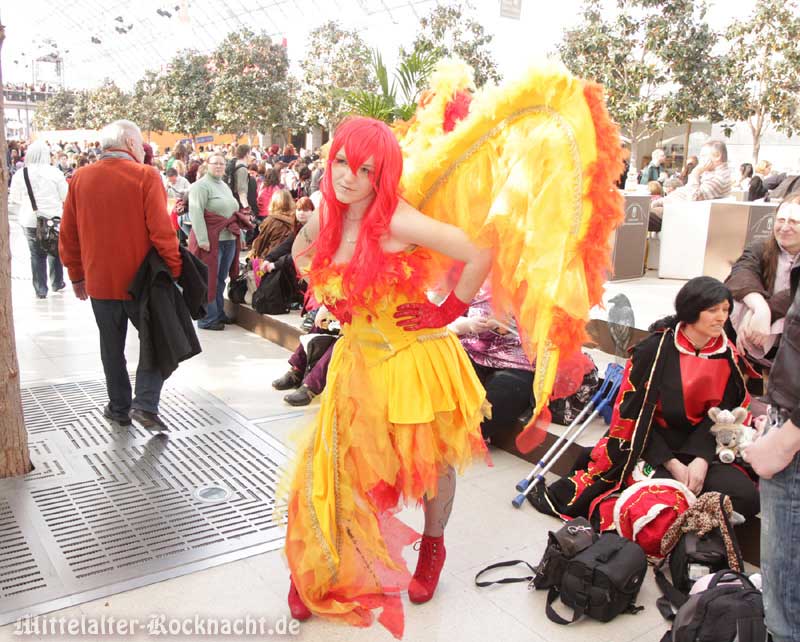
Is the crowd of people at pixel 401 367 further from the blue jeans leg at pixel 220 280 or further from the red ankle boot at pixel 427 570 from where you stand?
the blue jeans leg at pixel 220 280

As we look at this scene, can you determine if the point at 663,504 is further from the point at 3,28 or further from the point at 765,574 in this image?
the point at 3,28

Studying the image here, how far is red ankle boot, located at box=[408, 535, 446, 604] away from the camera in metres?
2.88

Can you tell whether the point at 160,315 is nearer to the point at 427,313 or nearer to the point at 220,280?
the point at 427,313

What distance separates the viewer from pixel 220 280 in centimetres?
752

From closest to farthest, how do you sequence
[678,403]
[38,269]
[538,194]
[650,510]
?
[538,194] → [650,510] → [678,403] → [38,269]

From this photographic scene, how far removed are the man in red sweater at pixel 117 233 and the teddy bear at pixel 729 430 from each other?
3143 mm

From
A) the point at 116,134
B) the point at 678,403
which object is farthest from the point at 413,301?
the point at 116,134

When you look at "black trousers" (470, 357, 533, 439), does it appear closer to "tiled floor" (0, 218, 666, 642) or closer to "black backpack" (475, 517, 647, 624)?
"tiled floor" (0, 218, 666, 642)

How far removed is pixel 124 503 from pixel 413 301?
2054 mm

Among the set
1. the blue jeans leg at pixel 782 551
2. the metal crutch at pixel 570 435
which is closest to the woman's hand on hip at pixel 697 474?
the metal crutch at pixel 570 435

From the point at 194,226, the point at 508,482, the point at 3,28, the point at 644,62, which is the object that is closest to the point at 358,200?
the point at 508,482

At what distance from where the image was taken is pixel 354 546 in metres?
2.72

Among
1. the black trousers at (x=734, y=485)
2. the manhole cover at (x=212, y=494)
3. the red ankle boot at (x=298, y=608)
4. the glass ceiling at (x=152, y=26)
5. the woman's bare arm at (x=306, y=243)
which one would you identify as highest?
the glass ceiling at (x=152, y=26)

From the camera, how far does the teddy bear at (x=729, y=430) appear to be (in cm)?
333
